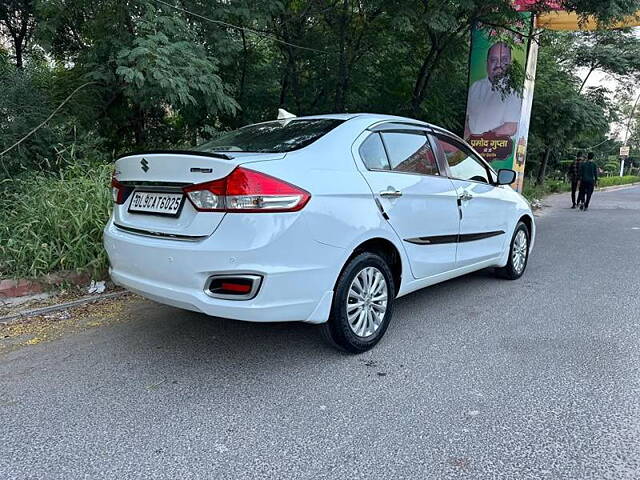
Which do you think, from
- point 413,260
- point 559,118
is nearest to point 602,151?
point 559,118

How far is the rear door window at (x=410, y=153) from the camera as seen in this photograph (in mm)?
3816

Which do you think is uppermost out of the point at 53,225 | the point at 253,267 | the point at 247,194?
the point at 247,194

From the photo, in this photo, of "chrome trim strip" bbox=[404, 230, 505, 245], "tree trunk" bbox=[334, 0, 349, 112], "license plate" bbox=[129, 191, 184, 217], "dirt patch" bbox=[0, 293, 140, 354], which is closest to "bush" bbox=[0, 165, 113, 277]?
"dirt patch" bbox=[0, 293, 140, 354]

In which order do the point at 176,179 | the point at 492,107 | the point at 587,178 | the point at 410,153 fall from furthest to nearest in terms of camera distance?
the point at 587,178 < the point at 492,107 < the point at 410,153 < the point at 176,179

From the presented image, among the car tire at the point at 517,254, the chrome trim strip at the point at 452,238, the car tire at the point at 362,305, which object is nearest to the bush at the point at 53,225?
the car tire at the point at 362,305

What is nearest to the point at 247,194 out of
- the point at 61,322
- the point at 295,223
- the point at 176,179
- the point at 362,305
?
the point at 295,223

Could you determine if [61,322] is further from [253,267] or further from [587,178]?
[587,178]

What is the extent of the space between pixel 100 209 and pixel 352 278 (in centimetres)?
331

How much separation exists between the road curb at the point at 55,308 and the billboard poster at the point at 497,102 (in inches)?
342

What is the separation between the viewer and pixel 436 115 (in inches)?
435

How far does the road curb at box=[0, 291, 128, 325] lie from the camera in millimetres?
4118

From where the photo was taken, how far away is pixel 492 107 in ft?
37.8

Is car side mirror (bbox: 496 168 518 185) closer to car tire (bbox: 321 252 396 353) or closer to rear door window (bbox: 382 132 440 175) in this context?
rear door window (bbox: 382 132 440 175)

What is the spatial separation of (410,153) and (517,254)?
7.83ft
